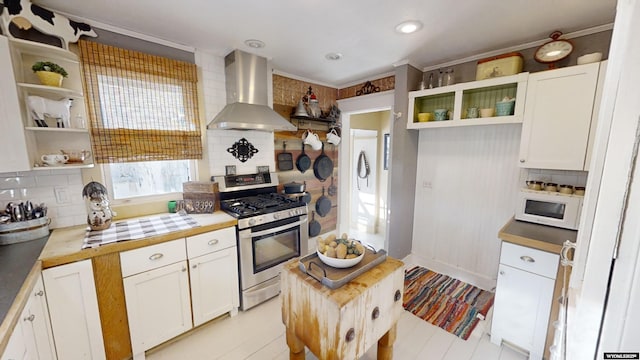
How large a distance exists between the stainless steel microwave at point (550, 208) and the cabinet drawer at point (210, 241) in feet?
8.24

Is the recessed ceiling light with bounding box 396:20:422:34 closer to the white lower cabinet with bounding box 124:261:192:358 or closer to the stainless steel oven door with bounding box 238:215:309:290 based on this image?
the stainless steel oven door with bounding box 238:215:309:290

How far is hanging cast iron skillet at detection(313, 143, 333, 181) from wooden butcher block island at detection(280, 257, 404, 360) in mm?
2008

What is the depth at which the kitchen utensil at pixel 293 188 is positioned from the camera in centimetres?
297

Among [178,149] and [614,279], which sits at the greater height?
[178,149]

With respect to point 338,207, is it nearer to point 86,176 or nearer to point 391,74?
point 391,74

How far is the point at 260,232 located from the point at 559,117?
2.61 m

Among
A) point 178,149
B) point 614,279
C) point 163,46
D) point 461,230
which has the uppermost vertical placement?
point 163,46

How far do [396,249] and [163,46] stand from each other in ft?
10.6

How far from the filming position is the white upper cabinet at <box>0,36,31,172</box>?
1.38m

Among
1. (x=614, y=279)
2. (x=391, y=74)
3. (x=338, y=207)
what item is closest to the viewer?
(x=614, y=279)

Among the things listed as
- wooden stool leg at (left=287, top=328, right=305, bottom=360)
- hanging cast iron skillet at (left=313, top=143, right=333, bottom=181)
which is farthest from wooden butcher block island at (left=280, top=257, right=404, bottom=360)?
hanging cast iron skillet at (left=313, top=143, right=333, bottom=181)

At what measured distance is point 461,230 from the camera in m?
2.72

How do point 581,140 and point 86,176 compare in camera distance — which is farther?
point 86,176

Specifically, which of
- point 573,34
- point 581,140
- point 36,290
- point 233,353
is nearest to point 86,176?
point 36,290
